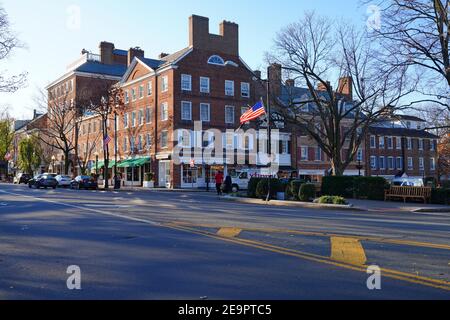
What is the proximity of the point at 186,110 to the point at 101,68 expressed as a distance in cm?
3019

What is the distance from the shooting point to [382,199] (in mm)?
28281

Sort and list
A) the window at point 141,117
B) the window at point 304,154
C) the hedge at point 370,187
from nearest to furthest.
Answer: the hedge at point 370,187 < the window at point 141,117 < the window at point 304,154

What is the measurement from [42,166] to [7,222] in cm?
7232

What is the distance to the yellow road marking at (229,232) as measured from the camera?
1124cm

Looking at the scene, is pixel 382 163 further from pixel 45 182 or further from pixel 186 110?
pixel 45 182

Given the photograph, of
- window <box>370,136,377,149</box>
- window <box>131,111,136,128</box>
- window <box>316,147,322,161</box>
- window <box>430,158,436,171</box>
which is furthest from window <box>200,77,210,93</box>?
window <box>430,158,436,171</box>

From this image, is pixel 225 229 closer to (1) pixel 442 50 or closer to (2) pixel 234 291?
(2) pixel 234 291

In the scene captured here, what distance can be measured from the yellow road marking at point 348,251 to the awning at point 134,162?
139 ft

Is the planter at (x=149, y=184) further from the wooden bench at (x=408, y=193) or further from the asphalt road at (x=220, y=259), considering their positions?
the asphalt road at (x=220, y=259)

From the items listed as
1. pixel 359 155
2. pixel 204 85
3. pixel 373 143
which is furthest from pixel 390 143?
pixel 204 85

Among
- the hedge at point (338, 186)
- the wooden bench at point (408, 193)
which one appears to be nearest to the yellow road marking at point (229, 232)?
the wooden bench at point (408, 193)

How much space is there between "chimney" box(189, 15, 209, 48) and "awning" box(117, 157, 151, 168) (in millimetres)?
13560

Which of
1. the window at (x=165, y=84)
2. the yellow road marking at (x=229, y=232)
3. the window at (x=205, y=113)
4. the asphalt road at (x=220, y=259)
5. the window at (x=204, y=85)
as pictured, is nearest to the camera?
the asphalt road at (x=220, y=259)

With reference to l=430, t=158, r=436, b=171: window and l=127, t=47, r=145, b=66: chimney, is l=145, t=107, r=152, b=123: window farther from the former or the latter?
l=430, t=158, r=436, b=171: window
